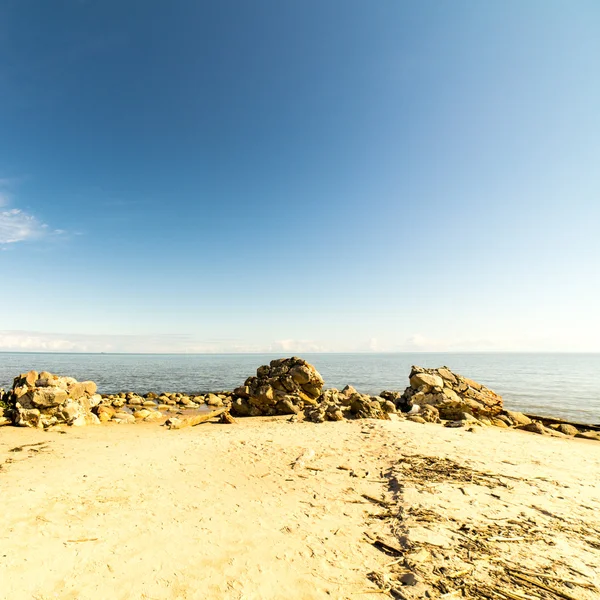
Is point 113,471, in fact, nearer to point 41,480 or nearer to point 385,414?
point 41,480

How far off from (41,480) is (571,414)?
35325 millimetres

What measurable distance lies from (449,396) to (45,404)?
2629cm

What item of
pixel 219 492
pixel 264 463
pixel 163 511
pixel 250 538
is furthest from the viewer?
pixel 264 463

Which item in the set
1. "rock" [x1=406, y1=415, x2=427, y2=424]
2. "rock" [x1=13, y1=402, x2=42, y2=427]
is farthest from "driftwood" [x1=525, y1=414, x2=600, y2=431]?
"rock" [x1=13, y1=402, x2=42, y2=427]

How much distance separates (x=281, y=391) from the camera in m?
23.7

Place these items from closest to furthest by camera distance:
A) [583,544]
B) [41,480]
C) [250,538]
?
[583,544] → [250,538] → [41,480]

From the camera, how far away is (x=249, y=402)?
23375mm

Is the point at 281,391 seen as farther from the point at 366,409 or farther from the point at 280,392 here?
the point at 366,409

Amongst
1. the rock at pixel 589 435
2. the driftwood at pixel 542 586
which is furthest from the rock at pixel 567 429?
the driftwood at pixel 542 586

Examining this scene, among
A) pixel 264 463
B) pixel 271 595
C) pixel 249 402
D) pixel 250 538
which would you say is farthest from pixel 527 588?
pixel 249 402

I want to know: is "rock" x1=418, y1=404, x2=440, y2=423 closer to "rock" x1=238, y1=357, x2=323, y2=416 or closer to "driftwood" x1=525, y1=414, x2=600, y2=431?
"rock" x1=238, y1=357, x2=323, y2=416

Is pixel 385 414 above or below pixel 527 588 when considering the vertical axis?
below

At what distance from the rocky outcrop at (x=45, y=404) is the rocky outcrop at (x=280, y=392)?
9.41 metres

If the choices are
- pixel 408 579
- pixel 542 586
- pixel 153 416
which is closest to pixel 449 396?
pixel 542 586
